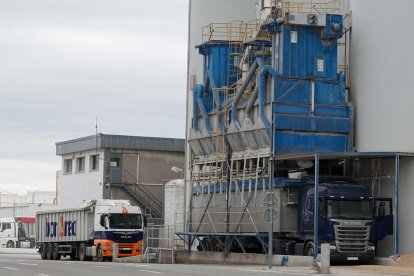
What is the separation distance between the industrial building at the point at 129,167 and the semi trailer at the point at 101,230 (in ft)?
49.9

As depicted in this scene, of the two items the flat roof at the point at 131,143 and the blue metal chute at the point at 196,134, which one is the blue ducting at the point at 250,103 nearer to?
the blue metal chute at the point at 196,134

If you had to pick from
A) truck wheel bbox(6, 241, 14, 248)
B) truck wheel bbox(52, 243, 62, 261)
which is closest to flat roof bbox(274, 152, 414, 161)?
truck wheel bbox(52, 243, 62, 261)

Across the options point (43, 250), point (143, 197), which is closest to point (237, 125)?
point (43, 250)

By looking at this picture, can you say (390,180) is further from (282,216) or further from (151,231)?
(151,231)

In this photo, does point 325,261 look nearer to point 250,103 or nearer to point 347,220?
point 347,220

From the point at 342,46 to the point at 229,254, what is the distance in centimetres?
1111

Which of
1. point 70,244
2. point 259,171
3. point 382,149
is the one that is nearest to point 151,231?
point 70,244

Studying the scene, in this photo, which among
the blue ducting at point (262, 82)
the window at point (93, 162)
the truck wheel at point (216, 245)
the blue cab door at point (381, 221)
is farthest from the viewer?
the window at point (93, 162)

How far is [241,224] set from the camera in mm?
44312

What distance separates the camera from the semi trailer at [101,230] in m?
51.5

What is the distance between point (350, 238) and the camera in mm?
37250

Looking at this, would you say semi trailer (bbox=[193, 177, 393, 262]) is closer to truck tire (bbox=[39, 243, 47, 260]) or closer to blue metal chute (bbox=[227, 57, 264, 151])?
blue metal chute (bbox=[227, 57, 264, 151])

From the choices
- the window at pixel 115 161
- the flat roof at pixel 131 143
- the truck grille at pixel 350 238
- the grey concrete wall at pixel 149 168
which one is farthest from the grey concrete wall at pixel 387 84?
the window at pixel 115 161

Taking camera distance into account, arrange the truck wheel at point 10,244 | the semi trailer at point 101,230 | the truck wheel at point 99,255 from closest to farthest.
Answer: the truck wheel at point 99,255 < the semi trailer at point 101,230 < the truck wheel at point 10,244
